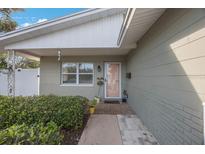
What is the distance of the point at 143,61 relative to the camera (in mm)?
5871

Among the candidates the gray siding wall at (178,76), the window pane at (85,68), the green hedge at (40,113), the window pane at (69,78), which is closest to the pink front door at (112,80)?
the window pane at (85,68)

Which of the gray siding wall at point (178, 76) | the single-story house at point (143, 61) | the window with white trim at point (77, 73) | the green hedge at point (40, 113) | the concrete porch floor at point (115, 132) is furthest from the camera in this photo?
the window with white trim at point (77, 73)

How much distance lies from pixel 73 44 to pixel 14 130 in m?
5.97

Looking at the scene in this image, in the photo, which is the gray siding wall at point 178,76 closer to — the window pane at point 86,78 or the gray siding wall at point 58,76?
the gray siding wall at point 58,76

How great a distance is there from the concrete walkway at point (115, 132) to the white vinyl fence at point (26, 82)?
636 centimetres

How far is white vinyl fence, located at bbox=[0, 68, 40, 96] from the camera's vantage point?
1142cm

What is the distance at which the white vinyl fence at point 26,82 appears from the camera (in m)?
11.4

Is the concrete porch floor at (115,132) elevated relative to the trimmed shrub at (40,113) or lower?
lower

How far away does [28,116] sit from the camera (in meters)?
4.70

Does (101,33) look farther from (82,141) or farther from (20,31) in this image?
(82,141)

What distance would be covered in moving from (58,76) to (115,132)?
6637mm

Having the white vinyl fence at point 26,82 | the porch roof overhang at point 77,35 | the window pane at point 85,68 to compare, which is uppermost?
the porch roof overhang at point 77,35

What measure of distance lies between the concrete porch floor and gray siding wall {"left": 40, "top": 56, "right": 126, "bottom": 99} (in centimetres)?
437
